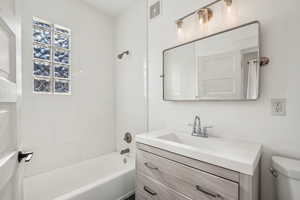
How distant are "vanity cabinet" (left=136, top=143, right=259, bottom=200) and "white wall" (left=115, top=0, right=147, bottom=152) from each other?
0.81 meters

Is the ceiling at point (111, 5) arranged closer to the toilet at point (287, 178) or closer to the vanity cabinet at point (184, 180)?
the vanity cabinet at point (184, 180)

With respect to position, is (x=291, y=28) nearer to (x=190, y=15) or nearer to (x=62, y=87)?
(x=190, y=15)

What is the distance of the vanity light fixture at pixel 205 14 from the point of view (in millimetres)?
1364

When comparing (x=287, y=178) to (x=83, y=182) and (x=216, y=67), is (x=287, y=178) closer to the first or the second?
(x=216, y=67)

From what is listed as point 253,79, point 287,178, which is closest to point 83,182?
point 287,178

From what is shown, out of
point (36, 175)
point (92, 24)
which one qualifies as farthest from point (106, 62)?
point (36, 175)

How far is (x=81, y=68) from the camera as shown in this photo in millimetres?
2104

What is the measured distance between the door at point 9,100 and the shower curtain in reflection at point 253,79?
1497 mm

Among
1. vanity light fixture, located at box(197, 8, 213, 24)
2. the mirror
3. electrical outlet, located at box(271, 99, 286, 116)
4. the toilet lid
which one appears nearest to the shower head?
the mirror

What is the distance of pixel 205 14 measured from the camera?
137cm

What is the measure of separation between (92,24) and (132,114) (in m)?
1.51

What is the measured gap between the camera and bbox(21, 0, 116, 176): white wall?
1.69 meters

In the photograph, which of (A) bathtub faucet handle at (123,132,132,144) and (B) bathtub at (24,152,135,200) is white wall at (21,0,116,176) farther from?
(A) bathtub faucet handle at (123,132,132,144)

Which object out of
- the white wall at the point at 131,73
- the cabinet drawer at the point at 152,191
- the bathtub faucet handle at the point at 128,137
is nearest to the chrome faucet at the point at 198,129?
the cabinet drawer at the point at 152,191
